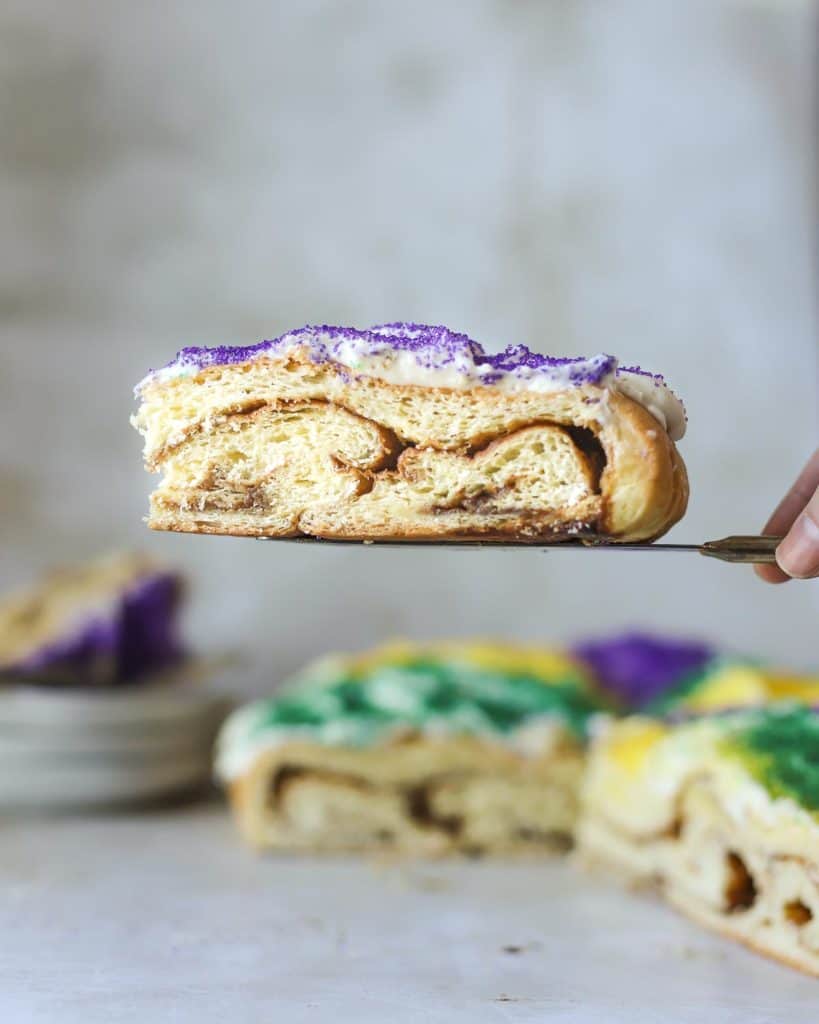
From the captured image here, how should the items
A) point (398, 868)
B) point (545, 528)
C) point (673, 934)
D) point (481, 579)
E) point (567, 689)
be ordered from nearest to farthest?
point (545, 528) < point (673, 934) < point (398, 868) < point (567, 689) < point (481, 579)

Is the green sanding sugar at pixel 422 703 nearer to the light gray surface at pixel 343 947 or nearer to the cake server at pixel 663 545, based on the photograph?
the light gray surface at pixel 343 947

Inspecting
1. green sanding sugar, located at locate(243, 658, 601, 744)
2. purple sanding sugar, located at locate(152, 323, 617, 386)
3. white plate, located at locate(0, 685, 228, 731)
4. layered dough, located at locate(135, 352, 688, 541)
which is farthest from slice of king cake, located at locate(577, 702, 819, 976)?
white plate, located at locate(0, 685, 228, 731)

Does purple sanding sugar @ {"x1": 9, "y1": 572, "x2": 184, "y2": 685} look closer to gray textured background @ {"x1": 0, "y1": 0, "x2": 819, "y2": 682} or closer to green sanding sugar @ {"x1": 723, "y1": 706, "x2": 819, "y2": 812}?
gray textured background @ {"x1": 0, "y1": 0, "x2": 819, "y2": 682}

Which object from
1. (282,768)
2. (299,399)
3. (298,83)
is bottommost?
(282,768)

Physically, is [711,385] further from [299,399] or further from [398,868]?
[299,399]

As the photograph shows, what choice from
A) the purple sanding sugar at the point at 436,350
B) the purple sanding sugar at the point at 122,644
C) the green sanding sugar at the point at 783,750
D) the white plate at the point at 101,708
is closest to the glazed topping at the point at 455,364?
the purple sanding sugar at the point at 436,350

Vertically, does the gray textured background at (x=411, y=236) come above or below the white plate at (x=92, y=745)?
above

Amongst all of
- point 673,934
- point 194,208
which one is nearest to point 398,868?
point 673,934
